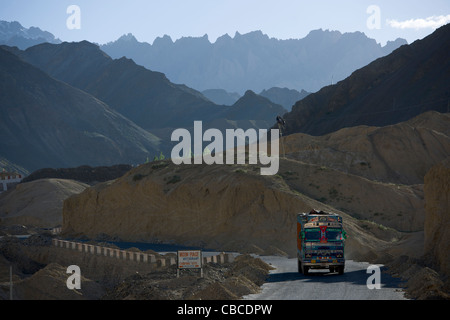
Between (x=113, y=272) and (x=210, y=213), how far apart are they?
17541mm

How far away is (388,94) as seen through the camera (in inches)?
4968

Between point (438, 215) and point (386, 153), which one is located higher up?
point (386, 153)

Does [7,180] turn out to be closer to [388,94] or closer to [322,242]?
[388,94]

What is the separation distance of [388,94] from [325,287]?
4118 inches

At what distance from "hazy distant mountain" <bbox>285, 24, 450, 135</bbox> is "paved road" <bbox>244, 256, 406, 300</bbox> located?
85.3m

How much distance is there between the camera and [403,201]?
6041 centimetres

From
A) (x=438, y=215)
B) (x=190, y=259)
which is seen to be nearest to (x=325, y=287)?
(x=190, y=259)

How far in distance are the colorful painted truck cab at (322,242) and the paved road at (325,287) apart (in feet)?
2.06

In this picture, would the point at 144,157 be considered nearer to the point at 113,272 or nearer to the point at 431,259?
the point at 113,272

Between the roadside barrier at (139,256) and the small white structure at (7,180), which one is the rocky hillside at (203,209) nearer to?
the roadside barrier at (139,256)

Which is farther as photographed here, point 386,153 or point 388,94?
point 388,94

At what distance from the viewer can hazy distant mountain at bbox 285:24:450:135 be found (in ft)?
387

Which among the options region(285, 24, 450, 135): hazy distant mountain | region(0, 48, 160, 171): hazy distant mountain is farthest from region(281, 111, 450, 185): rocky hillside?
region(0, 48, 160, 171): hazy distant mountain
